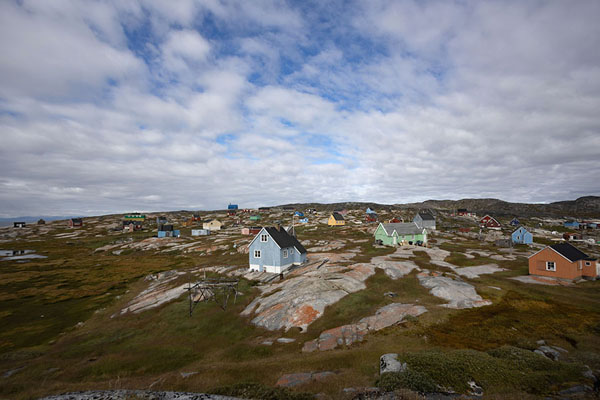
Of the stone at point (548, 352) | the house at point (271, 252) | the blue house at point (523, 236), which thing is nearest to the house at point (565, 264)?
the stone at point (548, 352)

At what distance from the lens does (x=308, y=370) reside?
1959 centimetres

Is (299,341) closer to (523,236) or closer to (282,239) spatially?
(282,239)

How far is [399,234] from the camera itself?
8675 cm

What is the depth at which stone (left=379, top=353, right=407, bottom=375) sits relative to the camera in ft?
58.2

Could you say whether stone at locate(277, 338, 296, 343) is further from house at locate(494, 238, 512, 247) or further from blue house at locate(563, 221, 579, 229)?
blue house at locate(563, 221, 579, 229)

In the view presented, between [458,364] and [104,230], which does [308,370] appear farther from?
[104,230]

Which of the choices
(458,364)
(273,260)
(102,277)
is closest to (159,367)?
(458,364)

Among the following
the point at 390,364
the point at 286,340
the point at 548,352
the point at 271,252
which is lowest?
the point at 286,340

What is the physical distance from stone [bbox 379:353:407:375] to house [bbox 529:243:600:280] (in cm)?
4673

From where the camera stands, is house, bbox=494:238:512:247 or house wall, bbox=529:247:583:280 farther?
house, bbox=494:238:512:247

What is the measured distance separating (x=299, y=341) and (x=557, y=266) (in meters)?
50.4

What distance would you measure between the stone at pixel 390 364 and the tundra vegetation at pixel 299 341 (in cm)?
73

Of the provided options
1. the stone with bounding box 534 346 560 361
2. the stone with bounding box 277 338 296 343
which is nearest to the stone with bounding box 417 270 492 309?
the stone with bounding box 534 346 560 361

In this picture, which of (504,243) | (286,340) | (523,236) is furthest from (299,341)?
(523,236)
